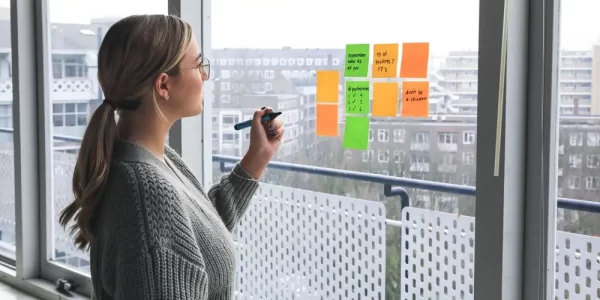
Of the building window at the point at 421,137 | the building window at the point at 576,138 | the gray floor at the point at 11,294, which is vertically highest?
the building window at the point at 576,138

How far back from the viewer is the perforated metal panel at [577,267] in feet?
5.03

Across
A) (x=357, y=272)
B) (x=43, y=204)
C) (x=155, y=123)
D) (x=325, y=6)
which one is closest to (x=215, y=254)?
(x=155, y=123)

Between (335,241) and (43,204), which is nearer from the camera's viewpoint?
(335,241)

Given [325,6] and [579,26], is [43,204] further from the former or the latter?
[579,26]

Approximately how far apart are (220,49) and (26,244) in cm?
139

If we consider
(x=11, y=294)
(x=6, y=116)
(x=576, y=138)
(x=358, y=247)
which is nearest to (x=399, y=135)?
(x=358, y=247)

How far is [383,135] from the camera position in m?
1.88

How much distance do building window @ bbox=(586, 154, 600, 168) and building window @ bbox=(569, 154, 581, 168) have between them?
2 centimetres

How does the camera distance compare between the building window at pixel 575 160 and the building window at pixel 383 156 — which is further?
the building window at pixel 383 156

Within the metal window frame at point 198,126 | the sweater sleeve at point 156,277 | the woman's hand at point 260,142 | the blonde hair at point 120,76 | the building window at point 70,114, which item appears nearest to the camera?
the sweater sleeve at point 156,277

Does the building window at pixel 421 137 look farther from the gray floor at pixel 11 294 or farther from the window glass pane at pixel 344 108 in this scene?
the gray floor at pixel 11 294

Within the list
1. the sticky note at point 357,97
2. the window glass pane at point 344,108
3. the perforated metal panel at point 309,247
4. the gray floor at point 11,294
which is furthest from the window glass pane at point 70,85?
the sticky note at point 357,97

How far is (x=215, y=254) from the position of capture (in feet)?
4.31

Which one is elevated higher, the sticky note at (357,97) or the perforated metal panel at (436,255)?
the sticky note at (357,97)
